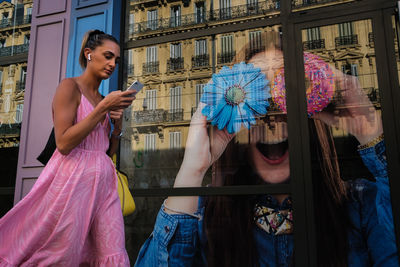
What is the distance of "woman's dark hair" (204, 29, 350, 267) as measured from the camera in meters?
3.62

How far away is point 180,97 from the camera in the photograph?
436 centimetres

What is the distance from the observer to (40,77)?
486 cm

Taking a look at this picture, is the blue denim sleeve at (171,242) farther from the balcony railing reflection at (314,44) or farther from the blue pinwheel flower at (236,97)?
the balcony railing reflection at (314,44)

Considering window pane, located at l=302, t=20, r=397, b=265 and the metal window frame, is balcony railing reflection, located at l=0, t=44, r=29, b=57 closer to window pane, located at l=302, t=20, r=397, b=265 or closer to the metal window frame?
the metal window frame

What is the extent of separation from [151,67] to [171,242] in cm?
195

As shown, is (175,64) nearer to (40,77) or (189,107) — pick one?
(189,107)

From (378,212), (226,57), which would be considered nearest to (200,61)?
(226,57)

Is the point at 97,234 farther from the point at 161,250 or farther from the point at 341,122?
the point at 341,122

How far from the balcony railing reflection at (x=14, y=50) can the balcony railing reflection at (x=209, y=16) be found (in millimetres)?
1539

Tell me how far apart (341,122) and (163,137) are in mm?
Answer: 1819

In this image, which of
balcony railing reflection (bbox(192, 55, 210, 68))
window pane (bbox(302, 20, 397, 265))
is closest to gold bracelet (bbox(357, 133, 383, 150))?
window pane (bbox(302, 20, 397, 265))

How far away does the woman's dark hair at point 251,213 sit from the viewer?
3617mm

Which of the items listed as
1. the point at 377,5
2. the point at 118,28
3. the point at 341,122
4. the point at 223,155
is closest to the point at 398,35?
the point at 377,5

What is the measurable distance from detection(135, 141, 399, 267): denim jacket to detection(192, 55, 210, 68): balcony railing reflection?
149cm
